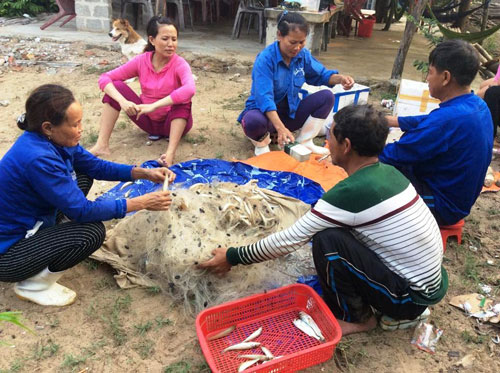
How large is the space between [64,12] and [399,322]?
9395mm

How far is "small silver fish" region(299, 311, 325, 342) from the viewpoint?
7.42 ft

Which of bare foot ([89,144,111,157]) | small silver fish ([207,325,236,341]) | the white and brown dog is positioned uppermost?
the white and brown dog

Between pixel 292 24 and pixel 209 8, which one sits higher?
pixel 292 24

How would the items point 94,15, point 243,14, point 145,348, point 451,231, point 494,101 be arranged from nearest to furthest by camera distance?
point 145,348
point 451,231
point 494,101
point 94,15
point 243,14

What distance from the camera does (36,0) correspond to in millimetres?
10070

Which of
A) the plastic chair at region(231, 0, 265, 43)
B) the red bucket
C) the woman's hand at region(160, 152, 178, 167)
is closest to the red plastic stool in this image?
the woman's hand at region(160, 152, 178, 167)

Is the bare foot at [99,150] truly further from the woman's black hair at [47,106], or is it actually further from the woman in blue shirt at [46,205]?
the woman's black hair at [47,106]

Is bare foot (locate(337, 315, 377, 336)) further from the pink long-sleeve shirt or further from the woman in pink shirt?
the pink long-sleeve shirt

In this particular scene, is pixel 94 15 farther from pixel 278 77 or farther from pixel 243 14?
pixel 278 77

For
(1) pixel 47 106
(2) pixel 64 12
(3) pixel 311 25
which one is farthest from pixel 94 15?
(1) pixel 47 106

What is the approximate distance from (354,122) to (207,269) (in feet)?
3.91

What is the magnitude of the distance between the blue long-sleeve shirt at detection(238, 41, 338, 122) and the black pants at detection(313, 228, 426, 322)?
6.55 ft

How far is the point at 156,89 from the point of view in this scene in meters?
4.07

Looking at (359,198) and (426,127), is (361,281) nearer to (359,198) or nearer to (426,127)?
(359,198)
